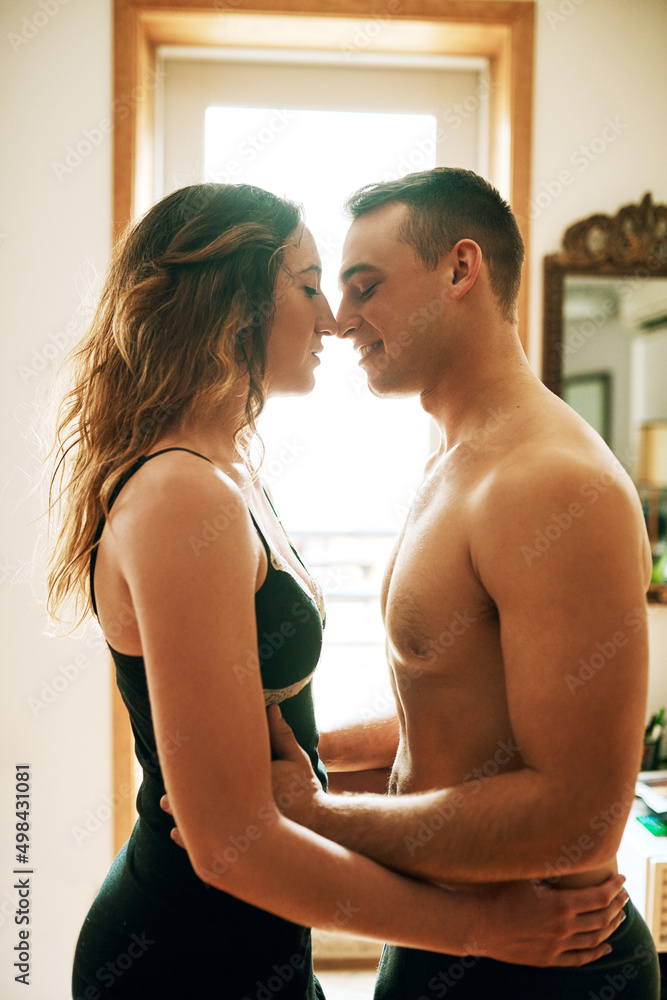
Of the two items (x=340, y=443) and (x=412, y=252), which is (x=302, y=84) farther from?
(x=412, y=252)

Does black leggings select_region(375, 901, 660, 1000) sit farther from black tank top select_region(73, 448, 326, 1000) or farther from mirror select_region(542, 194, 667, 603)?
mirror select_region(542, 194, 667, 603)

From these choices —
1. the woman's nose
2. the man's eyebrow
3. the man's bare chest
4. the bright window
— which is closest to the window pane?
the bright window

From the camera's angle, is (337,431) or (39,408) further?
(337,431)

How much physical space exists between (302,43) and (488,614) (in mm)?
1886

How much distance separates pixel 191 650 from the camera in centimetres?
70

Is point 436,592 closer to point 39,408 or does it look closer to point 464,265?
point 464,265

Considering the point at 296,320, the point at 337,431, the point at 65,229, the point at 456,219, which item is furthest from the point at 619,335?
the point at 65,229

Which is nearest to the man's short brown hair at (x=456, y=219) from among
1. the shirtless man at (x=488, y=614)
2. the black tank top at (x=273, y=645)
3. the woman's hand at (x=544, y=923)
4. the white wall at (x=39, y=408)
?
the shirtless man at (x=488, y=614)

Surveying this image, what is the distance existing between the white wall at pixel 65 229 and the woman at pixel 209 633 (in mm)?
997

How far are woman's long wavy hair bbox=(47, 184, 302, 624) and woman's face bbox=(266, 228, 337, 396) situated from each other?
0.02m

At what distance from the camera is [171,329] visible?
2.90 feet

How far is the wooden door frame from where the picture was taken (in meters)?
1.80

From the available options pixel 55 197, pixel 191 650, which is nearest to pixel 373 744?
pixel 191 650

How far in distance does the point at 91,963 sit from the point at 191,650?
0.52 metres
